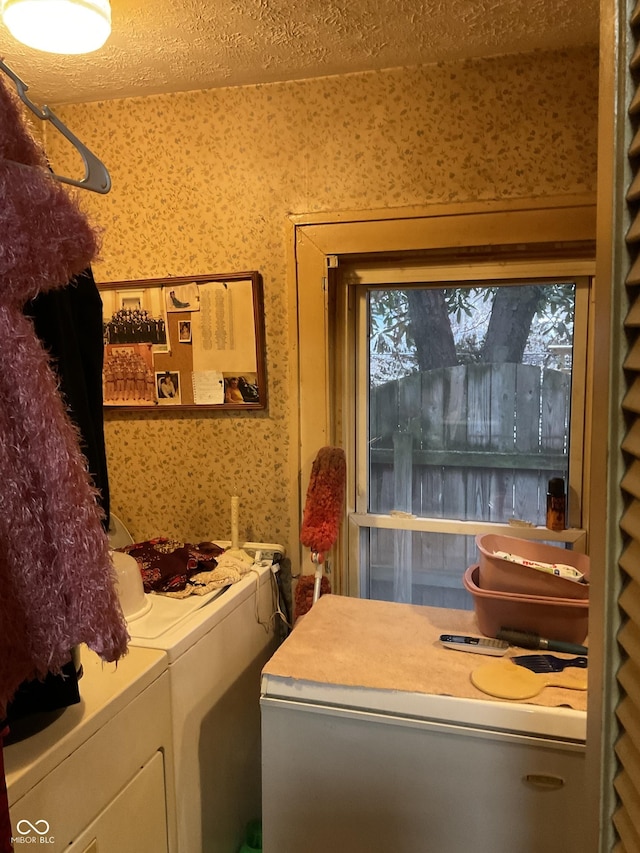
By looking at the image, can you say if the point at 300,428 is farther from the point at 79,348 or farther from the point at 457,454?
the point at 79,348

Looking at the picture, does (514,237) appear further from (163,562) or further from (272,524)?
(163,562)

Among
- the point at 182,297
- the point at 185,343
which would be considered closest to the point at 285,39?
the point at 182,297

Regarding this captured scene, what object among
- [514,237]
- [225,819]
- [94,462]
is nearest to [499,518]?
[514,237]

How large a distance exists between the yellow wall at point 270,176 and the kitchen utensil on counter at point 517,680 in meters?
0.74

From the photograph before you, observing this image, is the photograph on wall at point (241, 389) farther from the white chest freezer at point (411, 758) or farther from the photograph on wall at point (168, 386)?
the white chest freezer at point (411, 758)

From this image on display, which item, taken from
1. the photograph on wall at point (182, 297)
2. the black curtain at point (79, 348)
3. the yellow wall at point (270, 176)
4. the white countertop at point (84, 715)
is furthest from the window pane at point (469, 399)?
the black curtain at point (79, 348)

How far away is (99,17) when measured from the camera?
111cm

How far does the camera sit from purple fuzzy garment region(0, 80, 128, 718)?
65 centimetres

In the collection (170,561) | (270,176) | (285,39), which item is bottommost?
(170,561)

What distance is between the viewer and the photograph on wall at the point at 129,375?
1811 mm

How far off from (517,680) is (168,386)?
121 cm

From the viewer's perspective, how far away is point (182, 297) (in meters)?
1.76

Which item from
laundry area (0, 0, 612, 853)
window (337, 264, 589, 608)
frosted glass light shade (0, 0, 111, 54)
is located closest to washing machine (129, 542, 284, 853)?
laundry area (0, 0, 612, 853)

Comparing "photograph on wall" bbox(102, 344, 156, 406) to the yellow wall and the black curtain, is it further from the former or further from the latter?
the black curtain
